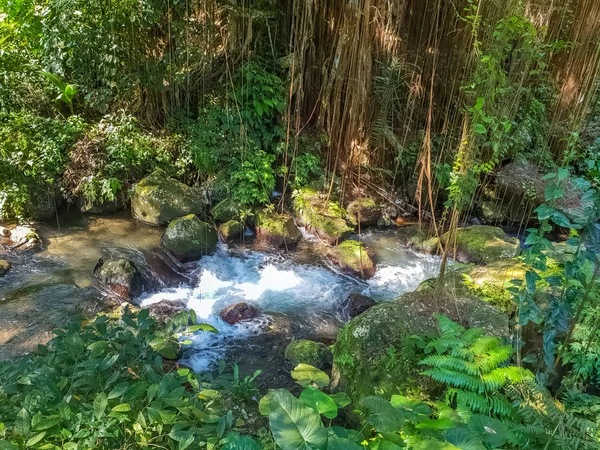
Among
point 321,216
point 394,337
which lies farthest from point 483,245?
point 394,337

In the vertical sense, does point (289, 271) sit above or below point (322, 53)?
below

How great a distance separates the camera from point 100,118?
5520 mm

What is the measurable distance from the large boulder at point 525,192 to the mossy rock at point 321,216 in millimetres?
2523

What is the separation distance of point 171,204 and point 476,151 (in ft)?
12.6

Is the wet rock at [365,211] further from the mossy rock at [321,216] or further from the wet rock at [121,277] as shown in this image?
the wet rock at [121,277]

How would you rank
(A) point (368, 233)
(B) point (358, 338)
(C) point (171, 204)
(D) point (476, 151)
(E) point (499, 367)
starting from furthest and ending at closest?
(A) point (368, 233) → (C) point (171, 204) → (B) point (358, 338) → (D) point (476, 151) → (E) point (499, 367)

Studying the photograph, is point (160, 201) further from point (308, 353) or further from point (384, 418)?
point (384, 418)

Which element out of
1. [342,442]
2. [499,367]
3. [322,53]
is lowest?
[499,367]

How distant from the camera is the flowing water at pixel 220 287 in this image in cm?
334

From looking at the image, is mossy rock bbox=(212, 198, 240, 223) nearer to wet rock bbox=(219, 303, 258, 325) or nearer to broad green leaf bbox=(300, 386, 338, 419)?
wet rock bbox=(219, 303, 258, 325)

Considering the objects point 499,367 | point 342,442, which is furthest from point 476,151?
point 342,442

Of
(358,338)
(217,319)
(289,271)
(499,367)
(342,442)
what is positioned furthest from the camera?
(289,271)

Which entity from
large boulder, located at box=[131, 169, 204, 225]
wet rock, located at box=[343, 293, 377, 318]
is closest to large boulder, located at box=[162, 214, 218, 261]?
large boulder, located at box=[131, 169, 204, 225]

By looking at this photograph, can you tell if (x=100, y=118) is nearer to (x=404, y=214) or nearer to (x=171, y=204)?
(x=171, y=204)
